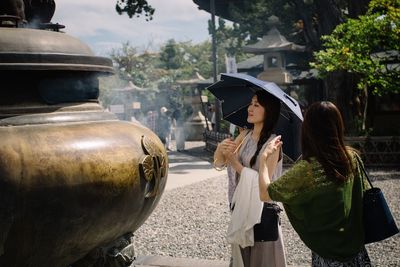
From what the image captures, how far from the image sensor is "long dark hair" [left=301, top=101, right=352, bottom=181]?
2283 millimetres

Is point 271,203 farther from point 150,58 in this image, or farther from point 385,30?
point 150,58

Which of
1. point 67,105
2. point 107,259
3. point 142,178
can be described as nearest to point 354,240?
point 142,178

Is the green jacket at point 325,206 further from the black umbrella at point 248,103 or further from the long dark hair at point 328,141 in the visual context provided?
the black umbrella at point 248,103

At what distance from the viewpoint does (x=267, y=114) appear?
2.86 metres

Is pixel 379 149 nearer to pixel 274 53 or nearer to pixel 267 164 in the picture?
pixel 274 53

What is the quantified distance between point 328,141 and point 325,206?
31 cm

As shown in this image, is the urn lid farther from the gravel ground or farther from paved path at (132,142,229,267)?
the gravel ground

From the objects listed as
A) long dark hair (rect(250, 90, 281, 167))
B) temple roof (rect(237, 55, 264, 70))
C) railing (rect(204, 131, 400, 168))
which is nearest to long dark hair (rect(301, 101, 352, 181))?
long dark hair (rect(250, 90, 281, 167))

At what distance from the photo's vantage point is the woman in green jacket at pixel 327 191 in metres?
2.29

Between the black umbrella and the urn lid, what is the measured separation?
829 mm

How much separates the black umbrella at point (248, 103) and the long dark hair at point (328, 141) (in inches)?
16.8

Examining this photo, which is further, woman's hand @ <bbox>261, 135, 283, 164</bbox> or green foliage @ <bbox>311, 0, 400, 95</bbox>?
green foliage @ <bbox>311, 0, 400, 95</bbox>

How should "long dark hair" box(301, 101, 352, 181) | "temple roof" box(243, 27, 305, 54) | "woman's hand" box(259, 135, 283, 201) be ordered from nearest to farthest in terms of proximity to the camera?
"long dark hair" box(301, 101, 352, 181) < "woman's hand" box(259, 135, 283, 201) < "temple roof" box(243, 27, 305, 54)

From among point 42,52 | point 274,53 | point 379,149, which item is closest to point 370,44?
point 379,149
